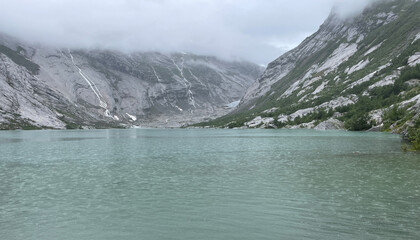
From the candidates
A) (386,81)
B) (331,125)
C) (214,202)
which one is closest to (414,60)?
(386,81)

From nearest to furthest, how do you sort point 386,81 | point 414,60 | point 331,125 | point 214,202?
point 214,202
point 331,125
point 386,81
point 414,60

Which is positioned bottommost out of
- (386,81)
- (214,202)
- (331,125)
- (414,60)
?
(214,202)

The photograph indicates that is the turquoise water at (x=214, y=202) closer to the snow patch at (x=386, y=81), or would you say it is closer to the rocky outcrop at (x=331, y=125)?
the rocky outcrop at (x=331, y=125)

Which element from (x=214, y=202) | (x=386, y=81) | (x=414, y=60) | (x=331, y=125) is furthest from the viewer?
(x=414, y=60)

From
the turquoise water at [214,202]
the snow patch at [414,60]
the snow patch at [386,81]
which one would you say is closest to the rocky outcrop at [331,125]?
the snow patch at [386,81]

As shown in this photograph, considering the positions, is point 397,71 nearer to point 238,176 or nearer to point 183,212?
point 238,176

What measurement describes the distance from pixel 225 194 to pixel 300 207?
7253 mm

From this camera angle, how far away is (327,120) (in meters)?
190

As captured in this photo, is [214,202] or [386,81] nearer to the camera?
[214,202]

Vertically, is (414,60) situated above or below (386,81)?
above

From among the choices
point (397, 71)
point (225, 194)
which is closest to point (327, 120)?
point (397, 71)

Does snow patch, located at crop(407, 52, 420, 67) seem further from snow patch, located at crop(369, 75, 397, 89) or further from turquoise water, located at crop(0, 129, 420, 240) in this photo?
turquoise water, located at crop(0, 129, 420, 240)

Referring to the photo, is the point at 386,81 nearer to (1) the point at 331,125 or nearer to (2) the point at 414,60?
(2) the point at 414,60

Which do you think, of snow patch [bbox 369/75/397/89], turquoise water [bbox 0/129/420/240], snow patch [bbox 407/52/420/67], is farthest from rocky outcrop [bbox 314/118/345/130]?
turquoise water [bbox 0/129/420/240]
